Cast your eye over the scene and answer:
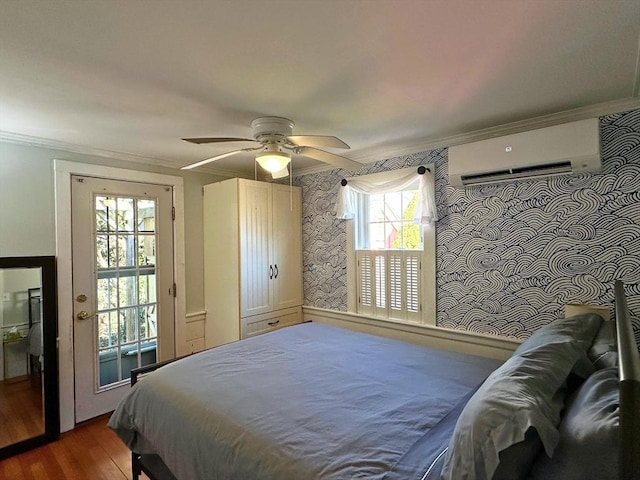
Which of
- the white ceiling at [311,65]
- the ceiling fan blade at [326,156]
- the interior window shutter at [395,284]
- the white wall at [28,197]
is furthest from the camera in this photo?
the interior window shutter at [395,284]

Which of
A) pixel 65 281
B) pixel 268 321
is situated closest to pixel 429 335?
pixel 268 321

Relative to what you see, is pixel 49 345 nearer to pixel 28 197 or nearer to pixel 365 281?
pixel 28 197

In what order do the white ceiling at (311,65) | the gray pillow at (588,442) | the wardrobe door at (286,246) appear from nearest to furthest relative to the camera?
the gray pillow at (588,442) → the white ceiling at (311,65) → the wardrobe door at (286,246)

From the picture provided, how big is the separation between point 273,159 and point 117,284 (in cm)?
203

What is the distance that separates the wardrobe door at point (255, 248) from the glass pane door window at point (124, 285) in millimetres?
861

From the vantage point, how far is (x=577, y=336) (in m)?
1.52

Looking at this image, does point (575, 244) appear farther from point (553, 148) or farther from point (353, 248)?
point (353, 248)

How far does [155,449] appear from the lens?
1745 mm

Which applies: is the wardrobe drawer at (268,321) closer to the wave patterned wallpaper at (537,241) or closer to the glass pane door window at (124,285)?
the glass pane door window at (124,285)

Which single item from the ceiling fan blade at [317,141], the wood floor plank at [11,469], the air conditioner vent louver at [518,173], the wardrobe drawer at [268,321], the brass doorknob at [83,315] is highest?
the ceiling fan blade at [317,141]

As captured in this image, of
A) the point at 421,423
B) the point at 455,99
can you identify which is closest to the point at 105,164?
the point at 455,99

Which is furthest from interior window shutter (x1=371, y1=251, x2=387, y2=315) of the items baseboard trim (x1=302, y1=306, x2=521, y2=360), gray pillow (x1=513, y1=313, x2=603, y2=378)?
gray pillow (x1=513, y1=313, x2=603, y2=378)

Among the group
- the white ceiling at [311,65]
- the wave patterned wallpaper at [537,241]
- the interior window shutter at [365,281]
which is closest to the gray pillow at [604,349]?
the wave patterned wallpaper at [537,241]

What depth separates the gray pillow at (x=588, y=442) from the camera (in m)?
0.81
